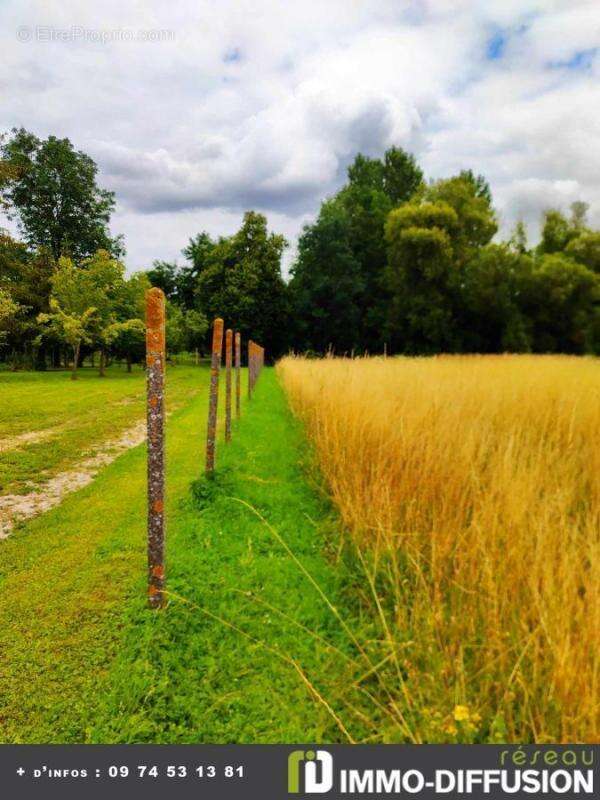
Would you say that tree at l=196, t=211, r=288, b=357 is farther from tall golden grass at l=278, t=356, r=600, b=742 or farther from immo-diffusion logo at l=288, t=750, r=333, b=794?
immo-diffusion logo at l=288, t=750, r=333, b=794

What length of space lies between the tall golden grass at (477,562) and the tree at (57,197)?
3706cm

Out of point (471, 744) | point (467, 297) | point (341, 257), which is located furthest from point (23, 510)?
point (341, 257)

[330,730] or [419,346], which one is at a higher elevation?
[419,346]

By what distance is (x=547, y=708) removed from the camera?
5.64 feet

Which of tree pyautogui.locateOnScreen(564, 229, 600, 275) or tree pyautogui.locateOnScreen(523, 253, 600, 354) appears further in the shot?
tree pyautogui.locateOnScreen(564, 229, 600, 275)

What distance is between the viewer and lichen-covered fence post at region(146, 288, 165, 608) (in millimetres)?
2816

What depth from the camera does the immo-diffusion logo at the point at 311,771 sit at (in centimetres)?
175

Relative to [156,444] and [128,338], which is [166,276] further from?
[156,444]

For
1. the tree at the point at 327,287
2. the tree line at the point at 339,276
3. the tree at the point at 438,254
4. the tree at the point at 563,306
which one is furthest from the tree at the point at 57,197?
the tree at the point at 563,306

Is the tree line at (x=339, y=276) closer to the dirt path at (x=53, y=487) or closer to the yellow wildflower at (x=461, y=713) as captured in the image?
the dirt path at (x=53, y=487)

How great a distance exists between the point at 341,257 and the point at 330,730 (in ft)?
118

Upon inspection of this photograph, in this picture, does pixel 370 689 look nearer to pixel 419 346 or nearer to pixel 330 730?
pixel 330 730

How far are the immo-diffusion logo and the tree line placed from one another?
2463 centimetres

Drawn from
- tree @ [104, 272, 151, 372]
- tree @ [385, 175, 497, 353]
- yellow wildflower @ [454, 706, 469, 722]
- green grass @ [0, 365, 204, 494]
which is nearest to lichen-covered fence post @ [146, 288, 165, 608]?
yellow wildflower @ [454, 706, 469, 722]
